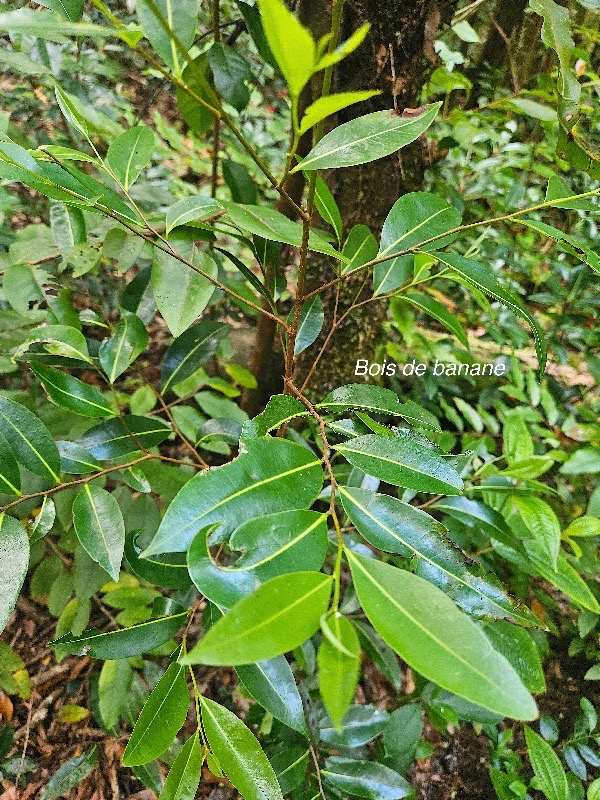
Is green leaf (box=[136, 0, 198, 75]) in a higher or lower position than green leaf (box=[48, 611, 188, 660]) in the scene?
higher

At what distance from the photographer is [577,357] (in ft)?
6.05

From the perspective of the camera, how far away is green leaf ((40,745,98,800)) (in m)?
0.90

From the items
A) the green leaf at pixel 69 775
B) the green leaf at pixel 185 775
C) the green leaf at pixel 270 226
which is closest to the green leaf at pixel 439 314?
the green leaf at pixel 270 226

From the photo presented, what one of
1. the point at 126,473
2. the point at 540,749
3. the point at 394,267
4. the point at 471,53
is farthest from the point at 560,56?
the point at 471,53

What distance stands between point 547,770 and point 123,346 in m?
1.13

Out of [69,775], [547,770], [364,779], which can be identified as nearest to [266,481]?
[364,779]

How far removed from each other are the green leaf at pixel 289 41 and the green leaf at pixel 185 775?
64 centimetres

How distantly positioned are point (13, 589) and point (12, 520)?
0.07 m

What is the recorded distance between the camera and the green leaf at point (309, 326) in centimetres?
80

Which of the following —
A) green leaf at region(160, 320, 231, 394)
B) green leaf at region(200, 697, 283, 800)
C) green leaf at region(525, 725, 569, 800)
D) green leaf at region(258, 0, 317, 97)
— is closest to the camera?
green leaf at region(258, 0, 317, 97)

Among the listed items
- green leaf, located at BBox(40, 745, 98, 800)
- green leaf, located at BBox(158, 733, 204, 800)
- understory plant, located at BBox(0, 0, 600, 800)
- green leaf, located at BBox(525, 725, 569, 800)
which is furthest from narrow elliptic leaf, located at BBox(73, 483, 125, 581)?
green leaf, located at BBox(525, 725, 569, 800)

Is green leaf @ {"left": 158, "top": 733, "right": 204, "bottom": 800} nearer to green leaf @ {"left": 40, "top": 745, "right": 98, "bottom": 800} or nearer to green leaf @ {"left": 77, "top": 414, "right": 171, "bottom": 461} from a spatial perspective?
green leaf @ {"left": 77, "top": 414, "right": 171, "bottom": 461}

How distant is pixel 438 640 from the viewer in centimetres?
31

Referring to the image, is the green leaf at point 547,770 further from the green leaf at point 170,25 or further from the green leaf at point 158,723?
the green leaf at point 170,25
